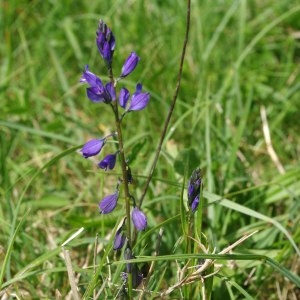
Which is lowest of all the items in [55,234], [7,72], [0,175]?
[55,234]

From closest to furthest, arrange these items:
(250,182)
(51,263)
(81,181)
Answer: (51,263)
(250,182)
(81,181)

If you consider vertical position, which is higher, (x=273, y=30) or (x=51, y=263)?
(x=273, y=30)

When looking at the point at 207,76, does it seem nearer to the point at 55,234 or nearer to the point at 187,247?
the point at 55,234

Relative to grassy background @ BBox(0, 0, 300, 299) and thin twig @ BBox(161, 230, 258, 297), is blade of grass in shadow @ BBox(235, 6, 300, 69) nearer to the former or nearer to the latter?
grassy background @ BBox(0, 0, 300, 299)

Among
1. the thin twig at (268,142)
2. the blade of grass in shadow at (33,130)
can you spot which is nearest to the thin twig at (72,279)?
the blade of grass in shadow at (33,130)

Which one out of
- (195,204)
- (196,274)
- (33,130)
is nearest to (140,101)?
(195,204)

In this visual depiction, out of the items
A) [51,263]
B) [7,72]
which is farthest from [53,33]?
[51,263]
